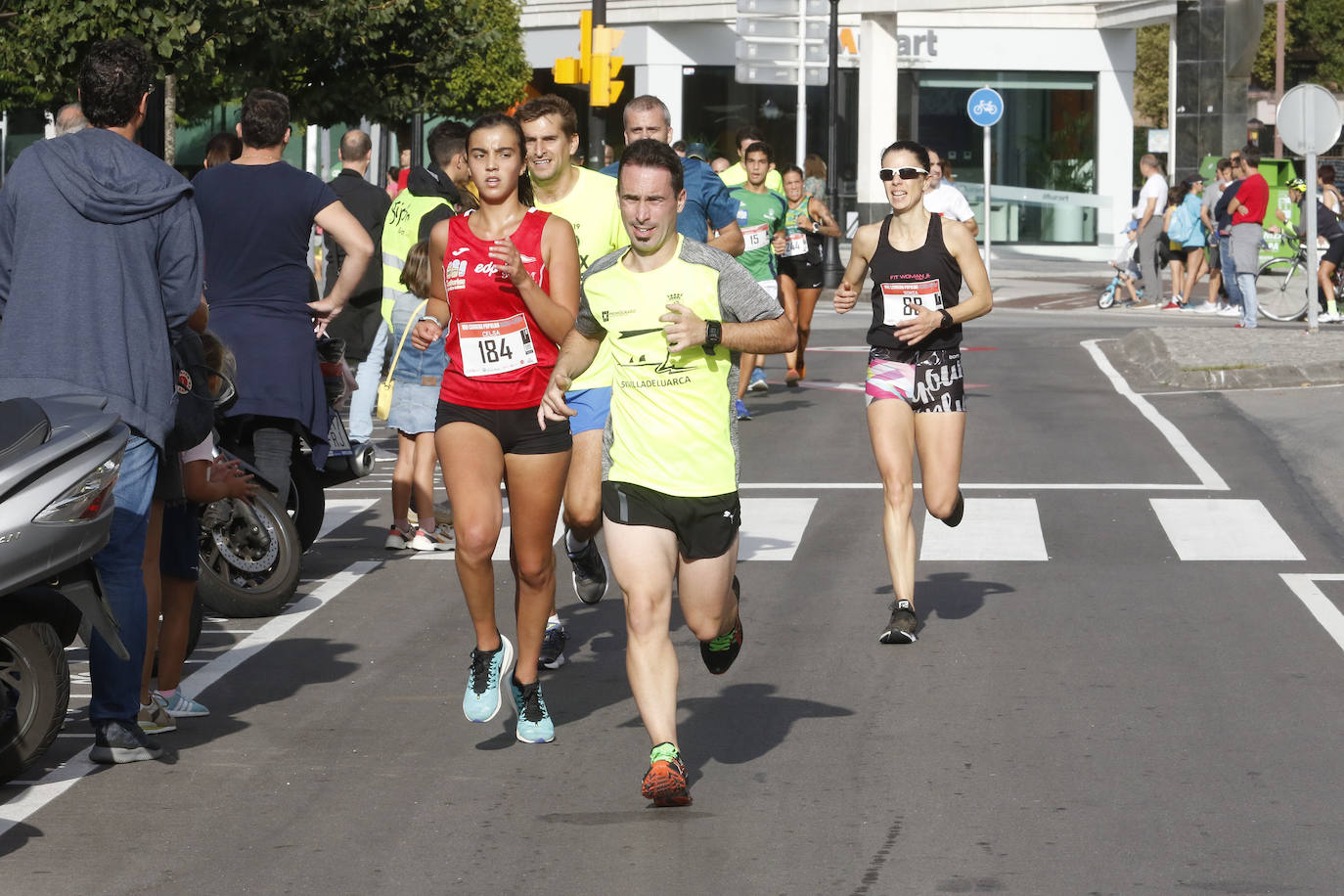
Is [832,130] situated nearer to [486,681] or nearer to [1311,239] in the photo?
[1311,239]

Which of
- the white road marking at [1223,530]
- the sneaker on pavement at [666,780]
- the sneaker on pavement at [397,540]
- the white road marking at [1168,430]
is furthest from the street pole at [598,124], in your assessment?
the sneaker on pavement at [666,780]

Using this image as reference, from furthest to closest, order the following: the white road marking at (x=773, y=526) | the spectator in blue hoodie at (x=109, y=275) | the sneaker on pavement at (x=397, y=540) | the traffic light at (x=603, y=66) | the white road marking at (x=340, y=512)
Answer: the traffic light at (x=603, y=66) → the white road marking at (x=340, y=512) → the sneaker on pavement at (x=397, y=540) → the white road marking at (x=773, y=526) → the spectator in blue hoodie at (x=109, y=275)

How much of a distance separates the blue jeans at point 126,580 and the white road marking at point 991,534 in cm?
482

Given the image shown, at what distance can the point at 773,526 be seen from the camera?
36.3 feet

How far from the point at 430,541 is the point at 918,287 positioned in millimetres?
3158

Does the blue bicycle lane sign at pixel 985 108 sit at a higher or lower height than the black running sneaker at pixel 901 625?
higher

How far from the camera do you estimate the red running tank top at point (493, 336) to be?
6574 mm

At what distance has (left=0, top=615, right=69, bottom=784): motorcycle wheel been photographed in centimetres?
591

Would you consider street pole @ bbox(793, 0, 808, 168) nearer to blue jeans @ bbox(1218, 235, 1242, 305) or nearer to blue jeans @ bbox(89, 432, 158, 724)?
blue jeans @ bbox(1218, 235, 1242, 305)

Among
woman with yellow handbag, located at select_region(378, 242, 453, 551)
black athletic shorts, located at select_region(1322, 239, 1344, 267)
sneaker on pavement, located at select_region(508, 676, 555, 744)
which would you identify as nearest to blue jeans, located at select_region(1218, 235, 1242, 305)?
black athletic shorts, located at select_region(1322, 239, 1344, 267)

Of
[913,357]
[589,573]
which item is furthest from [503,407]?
[913,357]

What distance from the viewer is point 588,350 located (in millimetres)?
6203

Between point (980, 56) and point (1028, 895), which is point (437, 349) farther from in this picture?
point (980, 56)

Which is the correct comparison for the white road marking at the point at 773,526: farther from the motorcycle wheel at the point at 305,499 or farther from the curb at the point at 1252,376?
the curb at the point at 1252,376
